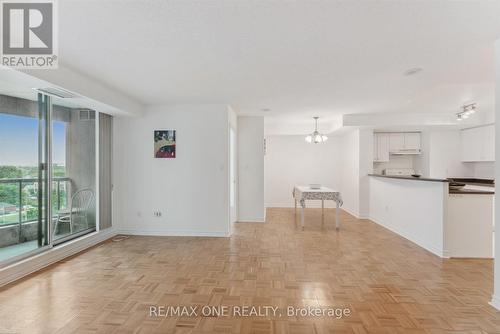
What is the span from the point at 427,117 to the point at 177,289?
257 inches

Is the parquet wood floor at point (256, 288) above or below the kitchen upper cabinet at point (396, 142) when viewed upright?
below

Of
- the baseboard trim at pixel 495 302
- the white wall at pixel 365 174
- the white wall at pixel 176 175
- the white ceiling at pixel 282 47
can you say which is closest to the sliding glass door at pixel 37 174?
the white wall at pixel 176 175

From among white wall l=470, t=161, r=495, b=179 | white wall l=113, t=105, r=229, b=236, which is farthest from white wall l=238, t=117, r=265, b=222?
white wall l=470, t=161, r=495, b=179

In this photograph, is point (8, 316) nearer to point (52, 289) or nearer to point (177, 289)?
point (52, 289)

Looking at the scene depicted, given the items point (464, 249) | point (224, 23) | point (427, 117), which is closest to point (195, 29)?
point (224, 23)

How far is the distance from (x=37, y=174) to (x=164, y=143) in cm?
202

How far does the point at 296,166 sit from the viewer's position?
809 cm

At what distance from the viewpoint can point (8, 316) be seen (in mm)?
2217

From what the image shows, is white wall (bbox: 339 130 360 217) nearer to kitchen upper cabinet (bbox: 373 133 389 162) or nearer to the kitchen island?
kitchen upper cabinet (bbox: 373 133 389 162)

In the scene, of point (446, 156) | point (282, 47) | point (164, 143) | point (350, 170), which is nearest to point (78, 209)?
point (164, 143)

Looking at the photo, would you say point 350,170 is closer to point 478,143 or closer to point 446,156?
point 446,156

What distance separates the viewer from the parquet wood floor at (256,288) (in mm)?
2098

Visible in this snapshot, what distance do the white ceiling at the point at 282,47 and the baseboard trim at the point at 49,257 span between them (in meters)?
2.50

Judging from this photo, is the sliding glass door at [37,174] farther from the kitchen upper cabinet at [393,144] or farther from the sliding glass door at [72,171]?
the kitchen upper cabinet at [393,144]
